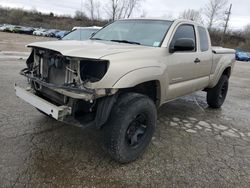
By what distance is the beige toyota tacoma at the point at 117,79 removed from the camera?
2.82 meters

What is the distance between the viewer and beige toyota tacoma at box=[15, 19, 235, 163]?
2.82 m

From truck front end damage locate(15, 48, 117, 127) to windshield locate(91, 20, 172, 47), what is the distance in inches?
49.3

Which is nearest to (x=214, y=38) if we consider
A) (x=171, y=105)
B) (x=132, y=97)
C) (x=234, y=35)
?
(x=234, y=35)

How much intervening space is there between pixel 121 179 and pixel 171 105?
350cm

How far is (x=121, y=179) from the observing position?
2.93 m

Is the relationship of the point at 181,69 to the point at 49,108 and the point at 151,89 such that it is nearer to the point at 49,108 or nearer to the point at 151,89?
the point at 151,89

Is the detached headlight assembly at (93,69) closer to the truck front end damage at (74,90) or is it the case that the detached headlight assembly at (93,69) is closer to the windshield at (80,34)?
the truck front end damage at (74,90)

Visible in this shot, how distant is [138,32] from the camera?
413 cm

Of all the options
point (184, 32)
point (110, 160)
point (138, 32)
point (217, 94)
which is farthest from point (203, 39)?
point (110, 160)

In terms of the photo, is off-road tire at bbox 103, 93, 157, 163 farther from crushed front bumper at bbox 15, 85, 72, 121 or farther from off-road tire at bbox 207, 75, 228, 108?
off-road tire at bbox 207, 75, 228, 108

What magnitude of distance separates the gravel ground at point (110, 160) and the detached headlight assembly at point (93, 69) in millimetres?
1101

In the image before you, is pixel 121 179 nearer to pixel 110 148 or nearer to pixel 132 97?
pixel 110 148

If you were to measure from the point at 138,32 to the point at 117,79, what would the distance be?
158cm


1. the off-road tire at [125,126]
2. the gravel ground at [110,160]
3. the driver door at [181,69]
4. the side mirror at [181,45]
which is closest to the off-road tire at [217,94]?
the gravel ground at [110,160]
